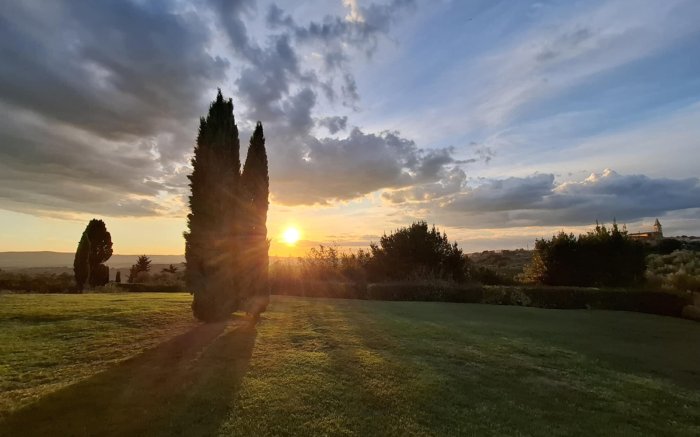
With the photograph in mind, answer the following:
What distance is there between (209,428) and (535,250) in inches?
893

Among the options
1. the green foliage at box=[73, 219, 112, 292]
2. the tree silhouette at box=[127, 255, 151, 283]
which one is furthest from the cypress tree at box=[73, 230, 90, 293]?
the tree silhouette at box=[127, 255, 151, 283]

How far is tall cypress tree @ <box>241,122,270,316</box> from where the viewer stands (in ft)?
39.6

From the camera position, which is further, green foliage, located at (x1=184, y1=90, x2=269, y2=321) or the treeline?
the treeline

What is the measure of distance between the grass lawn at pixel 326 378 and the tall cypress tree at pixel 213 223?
0.90m

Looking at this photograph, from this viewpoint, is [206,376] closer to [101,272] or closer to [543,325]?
[543,325]

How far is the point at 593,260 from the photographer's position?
21422 millimetres

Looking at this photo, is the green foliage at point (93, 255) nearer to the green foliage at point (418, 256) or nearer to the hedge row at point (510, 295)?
the hedge row at point (510, 295)

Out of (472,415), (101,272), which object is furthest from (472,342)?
(101,272)

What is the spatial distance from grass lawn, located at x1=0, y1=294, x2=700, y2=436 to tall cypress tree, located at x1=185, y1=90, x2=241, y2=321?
2.96 feet

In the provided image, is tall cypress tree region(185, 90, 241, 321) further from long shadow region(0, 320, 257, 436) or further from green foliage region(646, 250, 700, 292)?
green foliage region(646, 250, 700, 292)

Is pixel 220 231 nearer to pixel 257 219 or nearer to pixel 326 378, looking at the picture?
pixel 257 219

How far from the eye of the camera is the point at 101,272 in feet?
91.6

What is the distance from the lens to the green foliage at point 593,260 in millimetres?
20844

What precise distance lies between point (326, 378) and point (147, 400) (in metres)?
2.31
